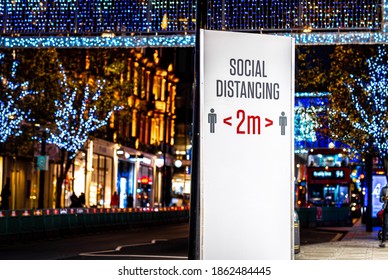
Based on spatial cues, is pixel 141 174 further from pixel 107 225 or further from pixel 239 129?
pixel 239 129

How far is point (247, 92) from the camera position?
11.6 m

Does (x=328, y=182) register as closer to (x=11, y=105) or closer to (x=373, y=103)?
(x=373, y=103)

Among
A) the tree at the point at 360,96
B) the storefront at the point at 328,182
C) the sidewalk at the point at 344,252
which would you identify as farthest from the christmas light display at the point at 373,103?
the storefront at the point at 328,182

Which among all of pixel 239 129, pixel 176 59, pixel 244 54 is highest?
pixel 176 59

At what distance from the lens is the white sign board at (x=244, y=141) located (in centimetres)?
1164

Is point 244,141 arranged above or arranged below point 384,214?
above

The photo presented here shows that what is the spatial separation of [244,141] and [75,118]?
34.0 meters

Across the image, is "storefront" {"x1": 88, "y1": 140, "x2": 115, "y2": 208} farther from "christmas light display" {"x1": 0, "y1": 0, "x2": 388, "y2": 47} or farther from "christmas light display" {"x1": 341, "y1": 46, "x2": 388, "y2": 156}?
"christmas light display" {"x1": 0, "y1": 0, "x2": 388, "y2": 47}

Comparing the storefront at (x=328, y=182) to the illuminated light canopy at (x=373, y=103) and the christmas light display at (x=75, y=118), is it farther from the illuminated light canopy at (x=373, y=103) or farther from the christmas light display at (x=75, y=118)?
the illuminated light canopy at (x=373, y=103)

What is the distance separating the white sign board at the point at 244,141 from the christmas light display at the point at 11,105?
89.9 feet

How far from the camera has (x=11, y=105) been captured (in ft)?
129

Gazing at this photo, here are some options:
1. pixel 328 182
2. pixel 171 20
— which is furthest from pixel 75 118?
pixel 171 20
